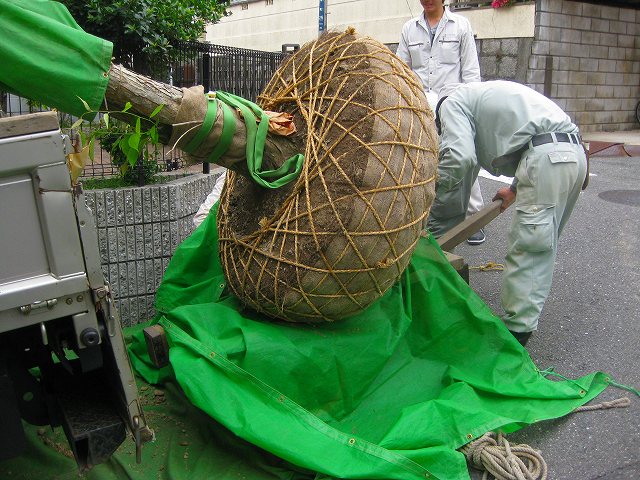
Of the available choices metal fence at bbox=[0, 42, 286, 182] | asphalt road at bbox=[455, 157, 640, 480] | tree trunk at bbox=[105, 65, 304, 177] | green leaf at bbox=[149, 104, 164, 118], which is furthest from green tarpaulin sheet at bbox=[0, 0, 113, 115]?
asphalt road at bbox=[455, 157, 640, 480]

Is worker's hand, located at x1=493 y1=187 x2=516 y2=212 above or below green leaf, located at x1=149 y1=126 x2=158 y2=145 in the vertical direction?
below

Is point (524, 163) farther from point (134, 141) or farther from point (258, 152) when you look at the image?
point (134, 141)

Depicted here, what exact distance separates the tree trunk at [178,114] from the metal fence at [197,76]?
0.36 meters

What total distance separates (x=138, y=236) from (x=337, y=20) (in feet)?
38.7

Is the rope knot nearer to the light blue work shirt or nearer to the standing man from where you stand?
the standing man

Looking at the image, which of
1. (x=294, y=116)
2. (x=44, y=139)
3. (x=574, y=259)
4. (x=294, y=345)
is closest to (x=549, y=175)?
(x=294, y=116)

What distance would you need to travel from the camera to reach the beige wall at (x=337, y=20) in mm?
10727

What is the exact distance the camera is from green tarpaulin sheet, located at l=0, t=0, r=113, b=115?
84.6 inches

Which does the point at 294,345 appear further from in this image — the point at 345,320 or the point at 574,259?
the point at 574,259

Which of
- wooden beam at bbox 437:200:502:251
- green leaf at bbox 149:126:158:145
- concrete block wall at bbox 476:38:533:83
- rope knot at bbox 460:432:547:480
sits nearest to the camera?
green leaf at bbox 149:126:158:145

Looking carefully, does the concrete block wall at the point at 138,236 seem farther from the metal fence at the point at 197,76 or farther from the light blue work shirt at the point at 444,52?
the light blue work shirt at the point at 444,52

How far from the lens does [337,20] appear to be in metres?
14.6

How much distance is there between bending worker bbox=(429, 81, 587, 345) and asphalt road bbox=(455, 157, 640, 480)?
455mm

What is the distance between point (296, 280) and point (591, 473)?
1437 millimetres
